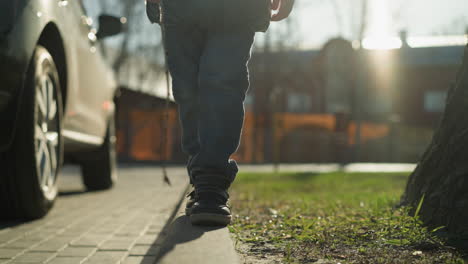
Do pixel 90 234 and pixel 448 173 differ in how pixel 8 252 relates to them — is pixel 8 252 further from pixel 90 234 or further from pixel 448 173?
pixel 448 173

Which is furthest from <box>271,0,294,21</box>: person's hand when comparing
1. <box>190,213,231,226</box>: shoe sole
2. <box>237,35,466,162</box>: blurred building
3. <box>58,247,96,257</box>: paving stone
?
<box>237,35,466,162</box>: blurred building

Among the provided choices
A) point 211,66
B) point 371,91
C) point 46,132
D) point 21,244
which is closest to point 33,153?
point 46,132

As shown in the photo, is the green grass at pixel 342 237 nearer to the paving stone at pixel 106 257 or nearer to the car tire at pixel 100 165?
the paving stone at pixel 106 257

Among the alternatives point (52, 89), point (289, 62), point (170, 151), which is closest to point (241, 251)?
point (52, 89)

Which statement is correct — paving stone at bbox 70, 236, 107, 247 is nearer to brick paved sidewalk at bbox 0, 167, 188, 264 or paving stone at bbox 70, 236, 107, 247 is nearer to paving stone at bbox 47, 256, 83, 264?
brick paved sidewalk at bbox 0, 167, 188, 264

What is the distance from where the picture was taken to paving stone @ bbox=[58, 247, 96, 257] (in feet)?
10.2

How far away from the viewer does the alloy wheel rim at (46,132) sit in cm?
407

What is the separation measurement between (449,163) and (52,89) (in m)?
2.79

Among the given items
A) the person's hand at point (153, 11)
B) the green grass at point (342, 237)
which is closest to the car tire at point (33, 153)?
the person's hand at point (153, 11)

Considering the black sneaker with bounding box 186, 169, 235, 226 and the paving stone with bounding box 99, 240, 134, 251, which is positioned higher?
the black sneaker with bounding box 186, 169, 235, 226

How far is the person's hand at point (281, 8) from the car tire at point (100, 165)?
4.13 metres

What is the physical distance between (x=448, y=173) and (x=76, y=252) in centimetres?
185

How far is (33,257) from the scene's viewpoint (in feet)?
9.93

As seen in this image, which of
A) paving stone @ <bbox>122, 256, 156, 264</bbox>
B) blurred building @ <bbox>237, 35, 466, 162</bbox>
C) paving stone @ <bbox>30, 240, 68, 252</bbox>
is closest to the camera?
paving stone @ <bbox>122, 256, 156, 264</bbox>
